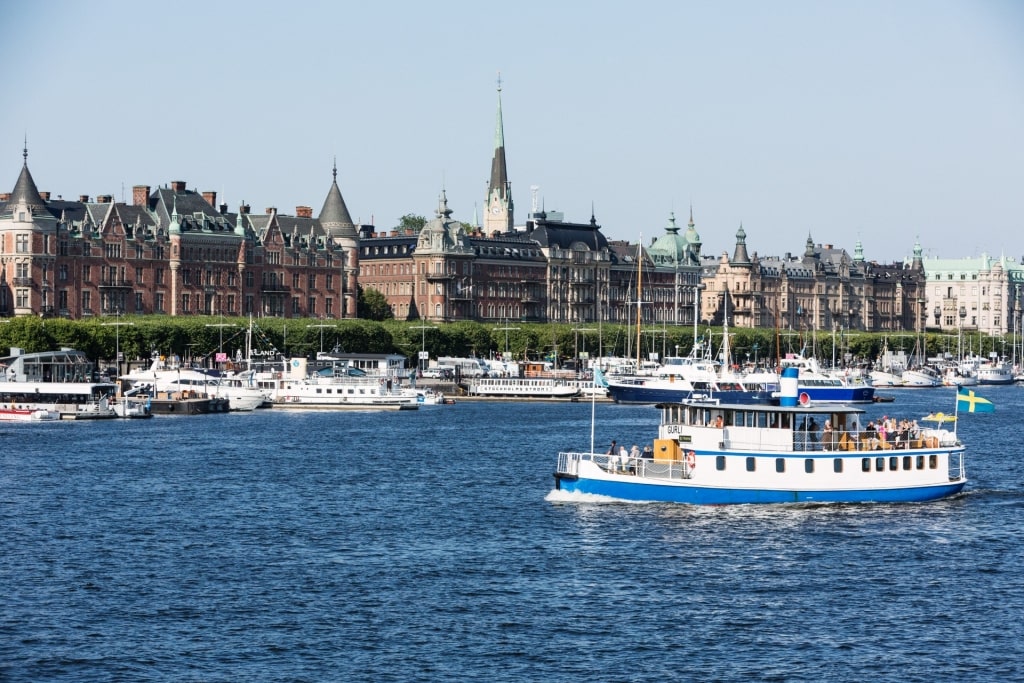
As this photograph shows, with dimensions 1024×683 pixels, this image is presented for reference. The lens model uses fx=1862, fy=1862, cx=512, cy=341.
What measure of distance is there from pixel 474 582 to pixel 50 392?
70601 millimetres

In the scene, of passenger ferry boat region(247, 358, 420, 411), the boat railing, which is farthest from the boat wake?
passenger ferry boat region(247, 358, 420, 411)

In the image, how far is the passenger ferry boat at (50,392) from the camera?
374 ft

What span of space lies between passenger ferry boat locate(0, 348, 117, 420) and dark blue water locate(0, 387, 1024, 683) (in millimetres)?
34195

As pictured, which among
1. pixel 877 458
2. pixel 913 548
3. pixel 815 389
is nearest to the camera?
pixel 913 548

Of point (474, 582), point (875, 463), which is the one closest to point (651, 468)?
point (875, 463)

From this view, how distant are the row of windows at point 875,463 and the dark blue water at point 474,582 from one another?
148 centimetres

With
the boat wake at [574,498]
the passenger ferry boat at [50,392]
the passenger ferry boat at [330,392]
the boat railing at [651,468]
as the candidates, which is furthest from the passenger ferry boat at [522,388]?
the boat railing at [651,468]

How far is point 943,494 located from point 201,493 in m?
27.7

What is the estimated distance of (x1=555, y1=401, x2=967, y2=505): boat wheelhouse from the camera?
64188 mm

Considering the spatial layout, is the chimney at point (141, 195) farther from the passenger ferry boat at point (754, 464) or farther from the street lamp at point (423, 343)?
the passenger ferry boat at point (754, 464)

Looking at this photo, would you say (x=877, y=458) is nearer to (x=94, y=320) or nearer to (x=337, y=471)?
(x=337, y=471)

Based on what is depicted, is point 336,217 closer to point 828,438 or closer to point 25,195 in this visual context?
point 25,195

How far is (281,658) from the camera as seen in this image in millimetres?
42156

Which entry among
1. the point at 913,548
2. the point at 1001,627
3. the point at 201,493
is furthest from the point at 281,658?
the point at 201,493
